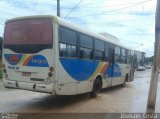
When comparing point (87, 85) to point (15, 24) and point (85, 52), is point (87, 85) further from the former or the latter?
point (15, 24)

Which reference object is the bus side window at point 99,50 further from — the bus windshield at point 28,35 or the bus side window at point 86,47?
the bus windshield at point 28,35

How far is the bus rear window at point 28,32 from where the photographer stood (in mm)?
9688

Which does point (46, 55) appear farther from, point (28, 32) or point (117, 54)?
point (117, 54)

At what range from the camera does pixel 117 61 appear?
1672 cm

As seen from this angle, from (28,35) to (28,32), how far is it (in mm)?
110

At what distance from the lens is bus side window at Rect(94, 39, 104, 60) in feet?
42.9

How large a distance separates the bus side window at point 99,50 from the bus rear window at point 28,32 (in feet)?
12.3

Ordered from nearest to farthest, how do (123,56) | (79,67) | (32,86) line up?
1. (32,86)
2. (79,67)
3. (123,56)

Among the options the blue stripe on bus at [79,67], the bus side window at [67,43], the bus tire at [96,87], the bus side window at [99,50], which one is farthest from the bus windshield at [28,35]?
the bus tire at [96,87]

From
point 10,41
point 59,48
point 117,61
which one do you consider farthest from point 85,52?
point 117,61

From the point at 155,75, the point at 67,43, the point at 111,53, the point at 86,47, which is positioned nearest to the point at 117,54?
the point at 111,53

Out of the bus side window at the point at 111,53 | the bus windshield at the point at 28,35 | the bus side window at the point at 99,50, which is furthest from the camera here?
the bus side window at the point at 111,53

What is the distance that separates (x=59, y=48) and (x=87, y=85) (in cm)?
292

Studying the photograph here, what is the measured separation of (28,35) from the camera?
32.7 ft
